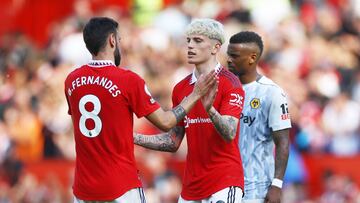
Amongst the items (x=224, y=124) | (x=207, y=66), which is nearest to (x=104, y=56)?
(x=207, y=66)

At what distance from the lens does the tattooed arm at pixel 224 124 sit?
41.0 ft

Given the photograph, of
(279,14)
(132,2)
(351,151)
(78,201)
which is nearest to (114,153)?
(78,201)

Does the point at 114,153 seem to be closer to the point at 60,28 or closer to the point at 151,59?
the point at 151,59

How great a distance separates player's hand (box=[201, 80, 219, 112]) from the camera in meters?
12.4

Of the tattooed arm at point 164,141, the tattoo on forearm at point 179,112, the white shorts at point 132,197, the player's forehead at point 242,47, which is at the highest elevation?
the player's forehead at point 242,47

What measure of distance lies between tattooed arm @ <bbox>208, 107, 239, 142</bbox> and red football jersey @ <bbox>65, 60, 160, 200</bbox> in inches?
22.1

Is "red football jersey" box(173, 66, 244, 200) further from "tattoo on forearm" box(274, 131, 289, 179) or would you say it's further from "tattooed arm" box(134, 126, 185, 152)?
"tattoo on forearm" box(274, 131, 289, 179)

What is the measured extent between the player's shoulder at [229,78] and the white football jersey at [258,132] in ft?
2.19

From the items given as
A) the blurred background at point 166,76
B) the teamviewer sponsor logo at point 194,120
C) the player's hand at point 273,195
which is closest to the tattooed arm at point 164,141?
the teamviewer sponsor logo at point 194,120

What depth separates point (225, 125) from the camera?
41.3ft

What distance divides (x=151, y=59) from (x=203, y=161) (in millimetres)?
11740

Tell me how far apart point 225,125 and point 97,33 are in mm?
1459

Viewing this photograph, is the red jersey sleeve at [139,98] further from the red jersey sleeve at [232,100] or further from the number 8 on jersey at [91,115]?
the red jersey sleeve at [232,100]

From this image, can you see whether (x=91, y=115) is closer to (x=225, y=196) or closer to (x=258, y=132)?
(x=225, y=196)
